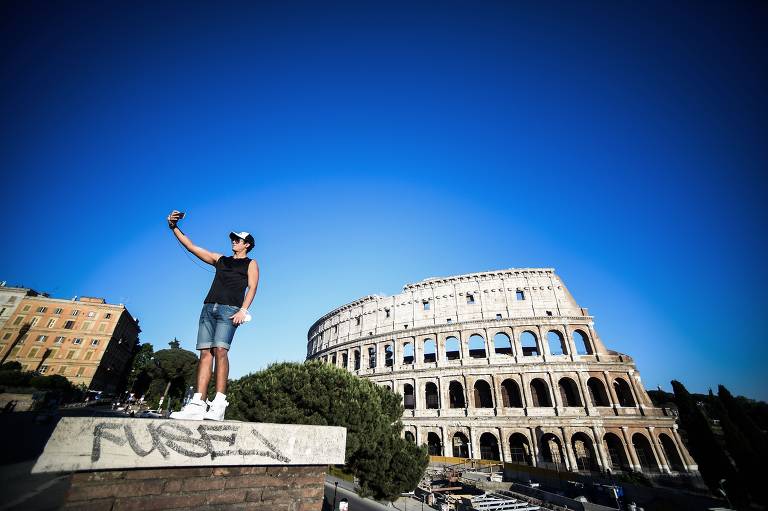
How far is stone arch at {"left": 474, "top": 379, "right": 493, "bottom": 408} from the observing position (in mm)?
28391

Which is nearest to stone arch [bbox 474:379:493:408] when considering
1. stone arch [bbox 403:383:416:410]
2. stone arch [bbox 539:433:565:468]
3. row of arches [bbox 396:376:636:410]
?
row of arches [bbox 396:376:636:410]

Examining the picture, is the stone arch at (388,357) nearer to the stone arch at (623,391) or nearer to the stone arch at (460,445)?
the stone arch at (460,445)

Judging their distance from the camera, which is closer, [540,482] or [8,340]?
[540,482]

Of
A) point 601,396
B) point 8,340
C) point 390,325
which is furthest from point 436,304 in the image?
point 8,340

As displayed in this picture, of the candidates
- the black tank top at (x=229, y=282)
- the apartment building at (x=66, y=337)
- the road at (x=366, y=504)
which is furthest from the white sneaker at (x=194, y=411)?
the apartment building at (x=66, y=337)

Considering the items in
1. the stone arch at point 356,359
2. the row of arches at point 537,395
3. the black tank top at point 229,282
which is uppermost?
the stone arch at point 356,359

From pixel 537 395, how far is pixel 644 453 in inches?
320

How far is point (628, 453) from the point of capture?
2338cm

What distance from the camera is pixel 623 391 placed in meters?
27.1

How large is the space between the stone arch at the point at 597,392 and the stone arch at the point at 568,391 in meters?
1.07

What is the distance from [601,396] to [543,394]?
4.48 meters

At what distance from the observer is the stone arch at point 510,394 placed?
90.9 feet

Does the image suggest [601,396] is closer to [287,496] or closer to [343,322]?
[343,322]

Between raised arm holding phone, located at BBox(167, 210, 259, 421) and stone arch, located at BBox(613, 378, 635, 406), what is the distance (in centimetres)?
3200
